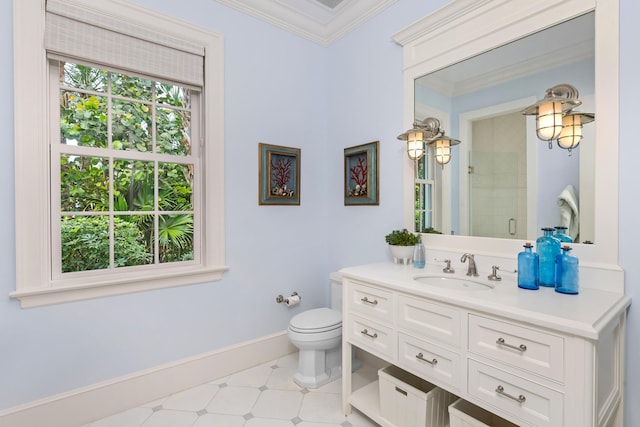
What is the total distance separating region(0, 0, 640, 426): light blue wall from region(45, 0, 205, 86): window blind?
189mm

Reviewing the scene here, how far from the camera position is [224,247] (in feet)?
7.44

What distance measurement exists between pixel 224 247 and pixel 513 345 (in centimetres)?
178

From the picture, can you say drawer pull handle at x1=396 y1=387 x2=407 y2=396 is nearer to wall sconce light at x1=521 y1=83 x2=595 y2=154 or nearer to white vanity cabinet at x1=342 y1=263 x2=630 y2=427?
white vanity cabinet at x1=342 y1=263 x2=630 y2=427

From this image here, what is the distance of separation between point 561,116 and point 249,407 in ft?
7.28

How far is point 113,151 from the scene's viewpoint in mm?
1947

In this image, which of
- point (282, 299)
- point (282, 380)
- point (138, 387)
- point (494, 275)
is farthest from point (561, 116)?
point (138, 387)

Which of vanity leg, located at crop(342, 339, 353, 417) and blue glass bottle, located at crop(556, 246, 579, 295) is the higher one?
blue glass bottle, located at crop(556, 246, 579, 295)

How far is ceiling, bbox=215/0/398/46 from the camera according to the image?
7.65ft

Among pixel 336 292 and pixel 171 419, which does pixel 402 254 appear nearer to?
pixel 336 292

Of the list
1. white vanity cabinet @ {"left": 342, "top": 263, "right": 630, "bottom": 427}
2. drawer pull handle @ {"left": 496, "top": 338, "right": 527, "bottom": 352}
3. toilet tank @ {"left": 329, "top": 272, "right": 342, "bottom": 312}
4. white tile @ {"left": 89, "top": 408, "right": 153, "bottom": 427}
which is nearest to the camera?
white vanity cabinet @ {"left": 342, "top": 263, "right": 630, "bottom": 427}

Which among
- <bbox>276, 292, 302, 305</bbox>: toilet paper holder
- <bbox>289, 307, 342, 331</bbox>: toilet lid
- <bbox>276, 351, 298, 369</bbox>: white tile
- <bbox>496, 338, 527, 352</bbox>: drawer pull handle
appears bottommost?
<bbox>276, 351, 298, 369</bbox>: white tile

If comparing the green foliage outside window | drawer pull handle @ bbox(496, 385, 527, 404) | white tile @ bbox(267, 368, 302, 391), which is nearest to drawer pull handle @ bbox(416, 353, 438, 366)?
drawer pull handle @ bbox(496, 385, 527, 404)

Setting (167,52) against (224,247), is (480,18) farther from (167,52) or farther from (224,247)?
(224,247)

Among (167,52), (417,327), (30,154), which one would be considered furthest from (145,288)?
(417,327)
